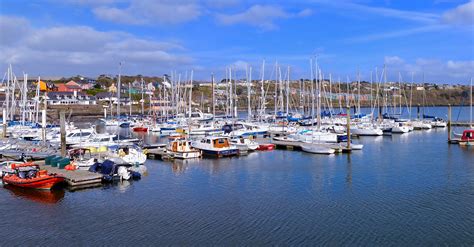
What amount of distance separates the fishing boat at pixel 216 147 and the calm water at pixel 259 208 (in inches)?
162

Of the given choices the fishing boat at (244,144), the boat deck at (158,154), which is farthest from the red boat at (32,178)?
the fishing boat at (244,144)

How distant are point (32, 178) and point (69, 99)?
106 meters

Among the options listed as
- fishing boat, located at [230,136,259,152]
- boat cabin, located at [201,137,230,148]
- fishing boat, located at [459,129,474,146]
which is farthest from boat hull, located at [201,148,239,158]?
fishing boat, located at [459,129,474,146]

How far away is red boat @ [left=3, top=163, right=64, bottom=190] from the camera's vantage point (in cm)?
2636

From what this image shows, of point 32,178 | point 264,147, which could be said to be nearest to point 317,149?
point 264,147

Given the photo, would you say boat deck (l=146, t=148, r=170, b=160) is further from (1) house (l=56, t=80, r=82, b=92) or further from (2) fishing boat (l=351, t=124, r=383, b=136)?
(1) house (l=56, t=80, r=82, b=92)

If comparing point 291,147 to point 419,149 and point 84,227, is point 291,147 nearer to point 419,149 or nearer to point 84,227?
point 419,149

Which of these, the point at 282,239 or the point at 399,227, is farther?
the point at 399,227

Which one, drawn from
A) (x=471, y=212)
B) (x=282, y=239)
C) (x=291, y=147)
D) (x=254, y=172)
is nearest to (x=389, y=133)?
(x=291, y=147)

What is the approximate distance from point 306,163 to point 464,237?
18.5 m

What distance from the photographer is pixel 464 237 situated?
19.0 metres

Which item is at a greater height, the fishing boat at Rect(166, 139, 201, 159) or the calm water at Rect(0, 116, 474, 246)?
the fishing boat at Rect(166, 139, 201, 159)

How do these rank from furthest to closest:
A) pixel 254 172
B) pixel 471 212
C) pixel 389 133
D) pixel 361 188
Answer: pixel 389 133 < pixel 254 172 < pixel 361 188 < pixel 471 212

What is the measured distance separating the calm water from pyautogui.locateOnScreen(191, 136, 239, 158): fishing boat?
13.5 feet
